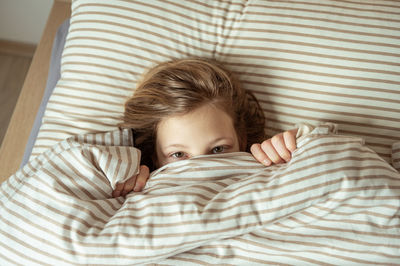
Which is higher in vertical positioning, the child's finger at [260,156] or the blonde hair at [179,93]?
the blonde hair at [179,93]

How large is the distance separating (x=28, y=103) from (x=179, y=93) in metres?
0.64

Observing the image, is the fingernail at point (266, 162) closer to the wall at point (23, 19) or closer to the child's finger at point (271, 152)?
the child's finger at point (271, 152)

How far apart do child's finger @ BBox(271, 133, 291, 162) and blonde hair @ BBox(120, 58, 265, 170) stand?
0.14 metres

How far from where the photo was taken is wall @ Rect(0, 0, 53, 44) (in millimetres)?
1757

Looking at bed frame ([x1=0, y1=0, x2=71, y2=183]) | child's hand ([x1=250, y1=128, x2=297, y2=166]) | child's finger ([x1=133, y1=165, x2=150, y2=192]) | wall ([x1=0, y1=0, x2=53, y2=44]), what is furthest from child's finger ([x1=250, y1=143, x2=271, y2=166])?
wall ([x1=0, y1=0, x2=53, y2=44])

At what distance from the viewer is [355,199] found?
0.73 meters

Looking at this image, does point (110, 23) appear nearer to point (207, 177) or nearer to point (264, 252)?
point (207, 177)

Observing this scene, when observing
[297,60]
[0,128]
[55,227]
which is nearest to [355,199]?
[297,60]

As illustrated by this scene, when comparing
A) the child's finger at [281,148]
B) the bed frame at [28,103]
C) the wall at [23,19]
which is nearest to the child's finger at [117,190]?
the child's finger at [281,148]

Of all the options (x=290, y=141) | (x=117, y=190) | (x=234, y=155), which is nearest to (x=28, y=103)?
(x=117, y=190)

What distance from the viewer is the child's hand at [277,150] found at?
890 millimetres

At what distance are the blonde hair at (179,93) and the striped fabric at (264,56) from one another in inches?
1.8

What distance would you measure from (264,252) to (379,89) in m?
0.49

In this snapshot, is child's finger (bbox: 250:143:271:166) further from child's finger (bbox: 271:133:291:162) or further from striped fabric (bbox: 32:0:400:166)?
striped fabric (bbox: 32:0:400:166)
